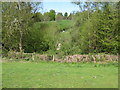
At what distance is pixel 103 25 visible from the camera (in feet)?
40.9

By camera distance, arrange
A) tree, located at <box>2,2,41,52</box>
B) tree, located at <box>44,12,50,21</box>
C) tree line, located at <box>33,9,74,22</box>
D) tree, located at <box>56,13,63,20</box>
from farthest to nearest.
Result: tree, located at <box>56,13,63,20</box>, tree, located at <box>44,12,50,21</box>, tree line, located at <box>33,9,74,22</box>, tree, located at <box>2,2,41,52</box>

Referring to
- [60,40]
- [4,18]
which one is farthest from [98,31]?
[4,18]

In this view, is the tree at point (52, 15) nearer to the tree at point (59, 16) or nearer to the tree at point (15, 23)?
the tree at point (59, 16)

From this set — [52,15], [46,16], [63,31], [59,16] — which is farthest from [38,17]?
[59,16]

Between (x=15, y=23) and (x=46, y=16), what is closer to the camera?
(x=15, y=23)

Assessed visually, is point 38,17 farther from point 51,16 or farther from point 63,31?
point 63,31

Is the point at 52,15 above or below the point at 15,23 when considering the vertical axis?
above

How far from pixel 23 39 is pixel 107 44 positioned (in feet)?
21.9

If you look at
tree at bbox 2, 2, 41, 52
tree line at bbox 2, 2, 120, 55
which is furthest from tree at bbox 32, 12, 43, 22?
tree at bbox 2, 2, 41, 52

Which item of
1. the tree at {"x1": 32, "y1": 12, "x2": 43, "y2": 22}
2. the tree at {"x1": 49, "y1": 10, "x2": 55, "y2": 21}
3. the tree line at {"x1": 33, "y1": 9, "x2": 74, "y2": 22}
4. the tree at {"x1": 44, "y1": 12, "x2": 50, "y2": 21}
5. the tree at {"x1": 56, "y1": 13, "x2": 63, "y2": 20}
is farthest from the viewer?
the tree at {"x1": 56, "y1": 13, "x2": 63, "y2": 20}

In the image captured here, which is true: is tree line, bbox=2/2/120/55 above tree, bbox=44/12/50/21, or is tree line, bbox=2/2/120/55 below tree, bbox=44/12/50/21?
below

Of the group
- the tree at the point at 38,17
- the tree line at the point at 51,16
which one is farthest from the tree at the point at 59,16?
the tree at the point at 38,17

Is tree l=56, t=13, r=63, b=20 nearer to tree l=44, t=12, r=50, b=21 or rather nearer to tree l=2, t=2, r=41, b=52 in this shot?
tree l=44, t=12, r=50, b=21

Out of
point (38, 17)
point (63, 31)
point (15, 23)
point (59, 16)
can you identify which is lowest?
point (63, 31)
